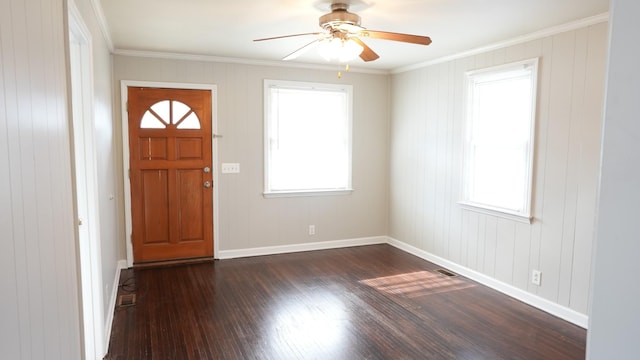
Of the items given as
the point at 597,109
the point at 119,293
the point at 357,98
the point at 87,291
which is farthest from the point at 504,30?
the point at 119,293

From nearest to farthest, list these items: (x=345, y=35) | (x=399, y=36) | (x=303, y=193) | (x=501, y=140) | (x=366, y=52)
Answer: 1. (x=399, y=36)
2. (x=345, y=35)
3. (x=366, y=52)
4. (x=501, y=140)
5. (x=303, y=193)

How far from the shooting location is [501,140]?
413 centimetres

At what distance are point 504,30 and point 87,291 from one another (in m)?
3.86

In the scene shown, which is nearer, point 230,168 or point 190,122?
point 190,122

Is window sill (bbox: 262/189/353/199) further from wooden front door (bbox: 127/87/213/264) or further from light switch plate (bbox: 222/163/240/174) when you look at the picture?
wooden front door (bbox: 127/87/213/264)

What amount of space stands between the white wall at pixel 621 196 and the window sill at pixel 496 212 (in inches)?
146

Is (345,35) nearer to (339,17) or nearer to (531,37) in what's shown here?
(339,17)

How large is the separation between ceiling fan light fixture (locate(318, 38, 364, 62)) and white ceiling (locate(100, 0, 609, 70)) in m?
0.26

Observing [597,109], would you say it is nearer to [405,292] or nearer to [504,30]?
[504,30]

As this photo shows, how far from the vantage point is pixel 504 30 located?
363 centimetres

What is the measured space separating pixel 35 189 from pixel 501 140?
398cm

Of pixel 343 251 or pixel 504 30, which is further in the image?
pixel 343 251

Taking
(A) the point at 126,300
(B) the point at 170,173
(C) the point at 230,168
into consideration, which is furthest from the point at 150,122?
(A) the point at 126,300

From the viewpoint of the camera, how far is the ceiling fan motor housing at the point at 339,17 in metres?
2.93
